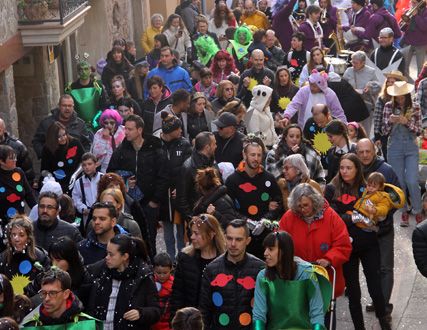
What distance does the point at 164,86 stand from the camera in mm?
18234

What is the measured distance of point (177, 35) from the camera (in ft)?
79.7

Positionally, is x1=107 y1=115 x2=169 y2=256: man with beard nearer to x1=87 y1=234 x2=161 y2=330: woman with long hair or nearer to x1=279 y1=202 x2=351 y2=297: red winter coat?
x1=279 y1=202 x2=351 y2=297: red winter coat

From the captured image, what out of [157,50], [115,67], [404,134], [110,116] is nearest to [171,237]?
[110,116]

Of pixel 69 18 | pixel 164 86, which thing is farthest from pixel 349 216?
pixel 69 18

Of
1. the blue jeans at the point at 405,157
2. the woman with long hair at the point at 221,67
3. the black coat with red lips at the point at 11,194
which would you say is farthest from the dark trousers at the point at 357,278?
the woman with long hair at the point at 221,67

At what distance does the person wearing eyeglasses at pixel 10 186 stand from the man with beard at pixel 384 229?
11.3ft

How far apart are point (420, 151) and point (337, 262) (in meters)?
5.91

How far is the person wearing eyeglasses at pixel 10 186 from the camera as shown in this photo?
13.8m

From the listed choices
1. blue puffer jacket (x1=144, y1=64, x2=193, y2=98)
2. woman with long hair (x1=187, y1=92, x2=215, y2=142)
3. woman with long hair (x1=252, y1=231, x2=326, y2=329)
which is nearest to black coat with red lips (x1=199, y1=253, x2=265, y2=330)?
woman with long hair (x1=252, y1=231, x2=326, y2=329)

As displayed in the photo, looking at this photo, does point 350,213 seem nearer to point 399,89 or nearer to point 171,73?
point 399,89

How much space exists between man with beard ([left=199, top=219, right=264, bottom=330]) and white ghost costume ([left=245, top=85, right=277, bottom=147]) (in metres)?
6.35

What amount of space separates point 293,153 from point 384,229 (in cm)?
166

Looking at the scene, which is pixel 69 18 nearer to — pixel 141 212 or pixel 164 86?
pixel 164 86

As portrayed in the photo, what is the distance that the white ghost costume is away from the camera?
16.9 meters
